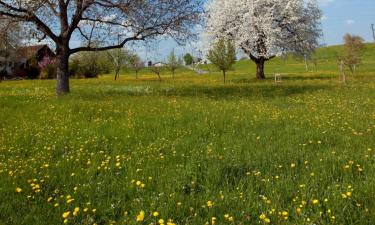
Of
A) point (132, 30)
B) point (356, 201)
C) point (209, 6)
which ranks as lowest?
point (356, 201)

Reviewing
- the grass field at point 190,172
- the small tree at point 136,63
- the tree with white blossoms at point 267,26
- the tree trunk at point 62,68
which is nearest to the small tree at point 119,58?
the small tree at point 136,63

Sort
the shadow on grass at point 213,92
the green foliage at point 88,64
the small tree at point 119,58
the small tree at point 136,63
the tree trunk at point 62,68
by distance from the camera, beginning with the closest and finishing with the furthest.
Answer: the shadow on grass at point 213,92 < the tree trunk at point 62,68 < the small tree at point 119,58 < the small tree at point 136,63 < the green foliage at point 88,64

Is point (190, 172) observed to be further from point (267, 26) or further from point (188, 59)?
point (188, 59)

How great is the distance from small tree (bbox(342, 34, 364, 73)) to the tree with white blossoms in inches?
556

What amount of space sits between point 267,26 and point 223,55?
6.47 meters

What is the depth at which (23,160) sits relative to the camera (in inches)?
332

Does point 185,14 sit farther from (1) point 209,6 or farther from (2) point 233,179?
(1) point 209,6

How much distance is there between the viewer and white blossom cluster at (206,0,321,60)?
5019cm

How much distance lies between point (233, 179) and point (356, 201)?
6.55ft

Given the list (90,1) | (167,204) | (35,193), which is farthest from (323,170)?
(90,1)

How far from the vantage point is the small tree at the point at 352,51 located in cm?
6500

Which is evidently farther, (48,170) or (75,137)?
(75,137)

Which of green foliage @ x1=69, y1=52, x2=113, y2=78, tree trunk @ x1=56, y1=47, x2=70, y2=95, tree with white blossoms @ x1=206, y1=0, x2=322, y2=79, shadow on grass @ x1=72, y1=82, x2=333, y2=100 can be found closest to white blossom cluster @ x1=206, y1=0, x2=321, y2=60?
tree with white blossoms @ x1=206, y1=0, x2=322, y2=79

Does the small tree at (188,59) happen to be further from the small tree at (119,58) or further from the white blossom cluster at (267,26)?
the white blossom cluster at (267,26)
